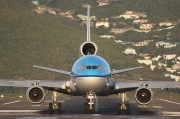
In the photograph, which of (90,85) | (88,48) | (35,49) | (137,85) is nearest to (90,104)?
(90,85)

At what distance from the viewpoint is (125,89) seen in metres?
47.9

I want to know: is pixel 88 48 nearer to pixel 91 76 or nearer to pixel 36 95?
pixel 36 95

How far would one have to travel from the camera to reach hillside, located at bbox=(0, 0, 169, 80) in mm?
150762

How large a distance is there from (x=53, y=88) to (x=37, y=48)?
129 m

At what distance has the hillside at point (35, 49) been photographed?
495 ft

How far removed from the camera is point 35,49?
174250 millimetres

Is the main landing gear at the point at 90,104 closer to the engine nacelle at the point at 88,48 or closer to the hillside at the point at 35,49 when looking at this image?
the engine nacelle at the point at 88,48

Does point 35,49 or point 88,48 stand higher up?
point 35,49

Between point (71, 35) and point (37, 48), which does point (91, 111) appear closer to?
point (37, 48)

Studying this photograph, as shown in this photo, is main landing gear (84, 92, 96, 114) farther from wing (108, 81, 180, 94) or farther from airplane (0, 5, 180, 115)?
wing (108, 81, 180, 94)

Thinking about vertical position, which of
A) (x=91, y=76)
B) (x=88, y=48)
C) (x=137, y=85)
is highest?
(x=88, y=48)

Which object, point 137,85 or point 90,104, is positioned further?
point 137,85

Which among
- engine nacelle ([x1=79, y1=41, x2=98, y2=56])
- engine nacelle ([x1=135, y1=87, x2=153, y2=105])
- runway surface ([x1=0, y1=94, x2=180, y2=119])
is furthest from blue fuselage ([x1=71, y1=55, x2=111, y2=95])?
engine nacelle ([x1=79, y1=41, x2=98, y2=56])

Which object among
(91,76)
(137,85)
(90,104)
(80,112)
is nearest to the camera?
(91,76)
